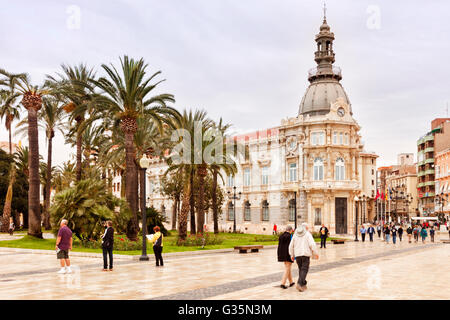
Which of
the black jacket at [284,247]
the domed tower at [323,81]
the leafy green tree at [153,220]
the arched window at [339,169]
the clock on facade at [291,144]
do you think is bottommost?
the leafy green tree at [153,220]

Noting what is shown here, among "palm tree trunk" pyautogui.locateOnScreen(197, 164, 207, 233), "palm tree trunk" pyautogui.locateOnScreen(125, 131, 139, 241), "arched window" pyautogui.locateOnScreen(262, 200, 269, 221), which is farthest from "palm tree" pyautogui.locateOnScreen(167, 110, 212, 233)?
"arched window" pyautogui.locateOnScreen(262, 200, 269, 221)

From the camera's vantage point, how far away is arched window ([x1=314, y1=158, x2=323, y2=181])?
55844 millimetres

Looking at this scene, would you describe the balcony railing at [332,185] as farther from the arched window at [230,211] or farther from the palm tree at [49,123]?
the palm tree at [49,123]

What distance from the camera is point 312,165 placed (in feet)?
184

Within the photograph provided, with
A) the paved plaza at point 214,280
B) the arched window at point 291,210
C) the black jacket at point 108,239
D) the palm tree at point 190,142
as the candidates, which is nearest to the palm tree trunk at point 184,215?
the palm tree at point 190,142

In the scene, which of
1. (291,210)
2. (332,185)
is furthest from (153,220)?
(332,185)

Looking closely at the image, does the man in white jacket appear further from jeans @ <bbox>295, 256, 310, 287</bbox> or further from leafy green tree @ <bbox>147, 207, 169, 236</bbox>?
leafy green tree @ <bbox>147, 207, 169, 236</bbox>

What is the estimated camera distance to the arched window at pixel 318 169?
55.8 metres

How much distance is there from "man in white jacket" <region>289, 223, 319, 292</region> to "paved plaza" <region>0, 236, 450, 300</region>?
38 centimetres

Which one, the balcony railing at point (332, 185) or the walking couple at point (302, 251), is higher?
the balcony railing at point (332, 185)

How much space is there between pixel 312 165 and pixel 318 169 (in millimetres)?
840

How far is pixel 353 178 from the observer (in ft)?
184

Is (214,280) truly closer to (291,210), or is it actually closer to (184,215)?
(184,215)
